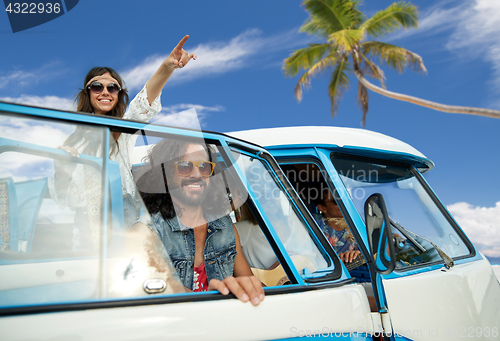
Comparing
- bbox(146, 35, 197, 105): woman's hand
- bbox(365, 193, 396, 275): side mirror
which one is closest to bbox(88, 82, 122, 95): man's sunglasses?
bbox(146, 35, 197, 105): woman's hand

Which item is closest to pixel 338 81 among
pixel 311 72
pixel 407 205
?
pixel 311 72

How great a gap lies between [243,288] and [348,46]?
51.9 feet

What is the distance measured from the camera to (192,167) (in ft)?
5.75

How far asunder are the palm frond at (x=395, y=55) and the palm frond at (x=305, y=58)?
6.64ft

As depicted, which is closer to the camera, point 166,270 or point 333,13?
point 166,270

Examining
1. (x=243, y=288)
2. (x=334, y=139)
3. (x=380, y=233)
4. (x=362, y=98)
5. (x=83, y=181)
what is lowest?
(x=243, y=288)

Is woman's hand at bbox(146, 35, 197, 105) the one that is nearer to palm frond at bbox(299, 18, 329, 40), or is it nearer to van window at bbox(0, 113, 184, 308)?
van window at bbox(0, 113, 184, 308)

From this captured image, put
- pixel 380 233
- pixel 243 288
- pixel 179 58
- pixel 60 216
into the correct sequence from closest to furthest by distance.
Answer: pixel 60 216 → pixel 243 288 → pixel 380 233 → pixel 179 58

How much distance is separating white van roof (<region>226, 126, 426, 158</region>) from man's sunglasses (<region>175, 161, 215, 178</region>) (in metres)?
1.20

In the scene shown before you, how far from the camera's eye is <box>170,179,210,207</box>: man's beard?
1778 millimetres

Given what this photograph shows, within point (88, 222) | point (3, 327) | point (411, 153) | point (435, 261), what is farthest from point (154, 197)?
point (411, 153)

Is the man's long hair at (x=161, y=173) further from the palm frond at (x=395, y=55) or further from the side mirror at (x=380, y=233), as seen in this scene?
the palm frond at (x=395, y=55)

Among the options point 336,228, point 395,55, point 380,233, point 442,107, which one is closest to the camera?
point 380,233

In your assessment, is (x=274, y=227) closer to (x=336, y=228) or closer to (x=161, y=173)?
(x=161, y=173)
